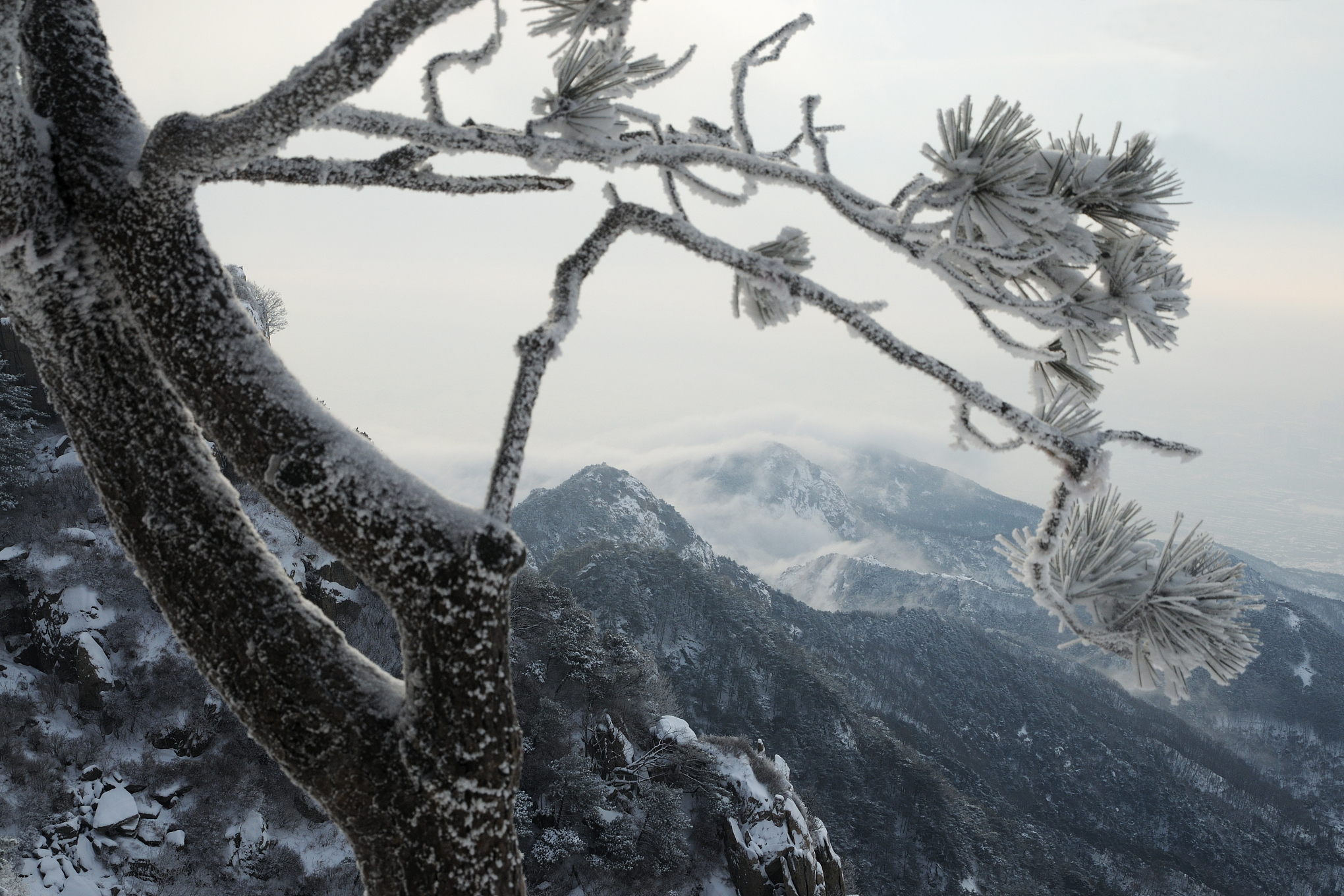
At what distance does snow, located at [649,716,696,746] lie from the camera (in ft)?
64.6

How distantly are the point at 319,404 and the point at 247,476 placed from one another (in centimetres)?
17

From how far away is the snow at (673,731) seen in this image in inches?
776

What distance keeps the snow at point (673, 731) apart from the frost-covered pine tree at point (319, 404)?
2039 centimetres

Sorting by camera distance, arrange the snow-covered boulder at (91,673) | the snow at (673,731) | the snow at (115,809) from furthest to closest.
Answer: the snow at (673,731) → the snow-covered boulder at (91,673) → the snow at (115,809)

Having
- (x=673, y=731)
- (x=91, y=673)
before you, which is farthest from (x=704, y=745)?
(x=91, y=673)

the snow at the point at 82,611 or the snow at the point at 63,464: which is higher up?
the snow at the point at 63,464

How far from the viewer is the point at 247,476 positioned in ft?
3.39

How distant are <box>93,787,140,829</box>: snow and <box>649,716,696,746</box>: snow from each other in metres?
12.8

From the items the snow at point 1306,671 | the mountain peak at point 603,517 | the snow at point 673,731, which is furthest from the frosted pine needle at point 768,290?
the snow at point 1306,671

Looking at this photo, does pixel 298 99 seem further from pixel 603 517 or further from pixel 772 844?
pixel 603 517

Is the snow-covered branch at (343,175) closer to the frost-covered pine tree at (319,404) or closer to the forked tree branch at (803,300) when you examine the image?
the frost-covered pine tree at (319,404)

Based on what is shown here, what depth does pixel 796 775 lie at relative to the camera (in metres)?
31.5

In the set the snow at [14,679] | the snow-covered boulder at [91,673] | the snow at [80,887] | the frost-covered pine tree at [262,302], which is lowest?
the snow at [80,887]

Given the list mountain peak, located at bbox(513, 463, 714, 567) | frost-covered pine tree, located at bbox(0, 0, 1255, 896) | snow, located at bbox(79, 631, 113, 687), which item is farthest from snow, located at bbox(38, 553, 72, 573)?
mountain peak, located at bbox(513, 463, 714, 567)
